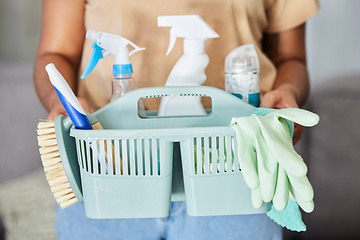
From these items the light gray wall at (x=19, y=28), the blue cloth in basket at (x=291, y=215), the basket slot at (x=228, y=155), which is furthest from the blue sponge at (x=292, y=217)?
the light gray wall at (x=19, y=28)

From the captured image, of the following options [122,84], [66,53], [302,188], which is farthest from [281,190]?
[66,53]

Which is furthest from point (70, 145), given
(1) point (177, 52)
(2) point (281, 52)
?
(2) point (281, 52)

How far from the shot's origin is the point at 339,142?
54.1 inches

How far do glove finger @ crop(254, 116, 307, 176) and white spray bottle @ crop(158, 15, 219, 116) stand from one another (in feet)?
0.47

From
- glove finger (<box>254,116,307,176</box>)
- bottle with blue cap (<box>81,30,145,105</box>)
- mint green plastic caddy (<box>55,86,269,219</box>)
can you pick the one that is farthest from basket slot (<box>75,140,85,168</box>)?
glove finger (<box>254,116,307,176</box>)

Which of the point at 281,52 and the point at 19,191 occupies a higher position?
the point at 281,52

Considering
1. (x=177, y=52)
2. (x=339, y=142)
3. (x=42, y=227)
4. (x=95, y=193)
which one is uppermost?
(x=177, y=52)

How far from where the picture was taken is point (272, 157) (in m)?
0.47

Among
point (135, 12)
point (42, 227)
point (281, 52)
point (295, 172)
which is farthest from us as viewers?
point (42, 227)

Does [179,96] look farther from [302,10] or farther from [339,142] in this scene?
[339,142]

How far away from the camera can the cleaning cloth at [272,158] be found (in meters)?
0.46

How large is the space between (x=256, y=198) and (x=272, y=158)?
0.05 meters

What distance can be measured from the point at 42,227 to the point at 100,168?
917 mm

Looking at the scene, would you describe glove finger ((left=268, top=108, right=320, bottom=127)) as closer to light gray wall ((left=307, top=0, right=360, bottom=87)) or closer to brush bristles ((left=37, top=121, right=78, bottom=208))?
brush bristles ((left=37, top=121, right=78, bottom=208))
